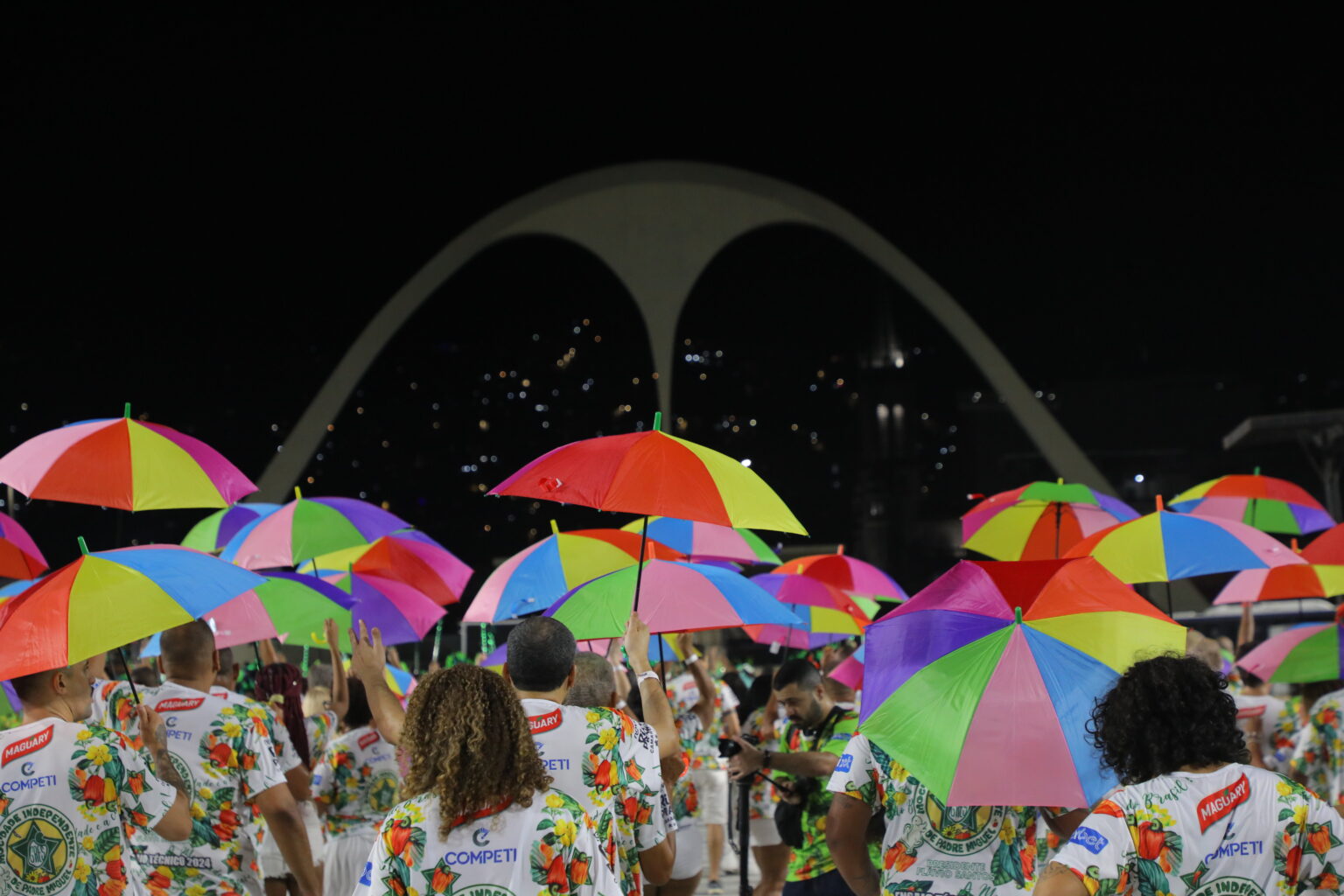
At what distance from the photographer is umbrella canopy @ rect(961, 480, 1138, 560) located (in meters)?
7.06

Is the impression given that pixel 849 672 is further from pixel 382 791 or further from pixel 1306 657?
pixel 382 791

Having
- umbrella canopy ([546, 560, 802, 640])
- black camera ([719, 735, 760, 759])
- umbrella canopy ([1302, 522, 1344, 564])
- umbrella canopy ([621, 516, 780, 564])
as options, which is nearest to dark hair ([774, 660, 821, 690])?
umbrella canopy ([546, 560, 802, 640])

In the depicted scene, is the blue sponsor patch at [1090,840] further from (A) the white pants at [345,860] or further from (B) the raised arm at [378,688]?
(A) the white pants at [345,860]

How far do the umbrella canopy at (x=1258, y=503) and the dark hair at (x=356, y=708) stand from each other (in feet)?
15.2

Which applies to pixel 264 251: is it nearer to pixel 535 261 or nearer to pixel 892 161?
pixel 535 261

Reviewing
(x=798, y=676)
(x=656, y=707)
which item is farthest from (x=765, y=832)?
(x=656, y=707)

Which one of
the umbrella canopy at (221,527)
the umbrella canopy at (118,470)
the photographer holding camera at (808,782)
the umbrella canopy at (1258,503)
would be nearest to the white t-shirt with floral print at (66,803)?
the umbrella canopy at (118,470)

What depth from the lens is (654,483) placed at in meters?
4.12

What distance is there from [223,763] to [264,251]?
47.4ft

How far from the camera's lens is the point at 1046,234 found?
1834 centimetres

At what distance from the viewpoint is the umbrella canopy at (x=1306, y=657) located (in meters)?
5.46

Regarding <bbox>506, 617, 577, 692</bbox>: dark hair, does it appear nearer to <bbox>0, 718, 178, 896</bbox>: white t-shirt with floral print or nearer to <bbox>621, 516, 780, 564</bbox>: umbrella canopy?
<bbox>0, 718, 178, 896</bbox>: white t-shirt with floral print

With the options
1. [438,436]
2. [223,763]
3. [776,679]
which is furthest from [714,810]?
[438,436]

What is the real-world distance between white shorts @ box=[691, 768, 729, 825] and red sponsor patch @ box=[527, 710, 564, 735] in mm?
4977
